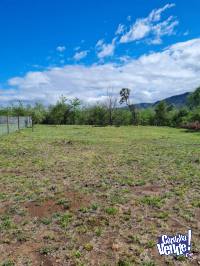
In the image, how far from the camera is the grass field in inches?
141

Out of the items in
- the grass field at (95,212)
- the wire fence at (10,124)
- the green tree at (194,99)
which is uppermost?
the green tree at (194,99)

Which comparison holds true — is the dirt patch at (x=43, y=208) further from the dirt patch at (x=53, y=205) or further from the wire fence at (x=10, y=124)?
the wire fence at (x=10, y=124)

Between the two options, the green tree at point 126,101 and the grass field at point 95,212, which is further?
the green tree at point 126,101

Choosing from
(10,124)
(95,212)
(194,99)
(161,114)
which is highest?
(194,99)

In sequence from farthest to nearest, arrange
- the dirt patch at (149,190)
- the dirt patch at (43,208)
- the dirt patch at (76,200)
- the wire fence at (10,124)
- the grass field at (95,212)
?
1. the wire fence at (10,124)
2. the dirt patch at (149,190)
3. the dirt patch at (76,200)
4. the dirt patch at (43,208)
5. the grass field at (95,212)

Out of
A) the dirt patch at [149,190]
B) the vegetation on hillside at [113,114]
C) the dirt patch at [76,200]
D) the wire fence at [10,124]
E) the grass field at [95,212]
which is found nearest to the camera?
the grass field at [95,212]

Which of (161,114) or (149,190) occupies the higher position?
(161,114)

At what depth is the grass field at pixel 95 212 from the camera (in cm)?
358

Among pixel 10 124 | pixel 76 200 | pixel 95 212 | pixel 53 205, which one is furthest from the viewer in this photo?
pixel 10 124

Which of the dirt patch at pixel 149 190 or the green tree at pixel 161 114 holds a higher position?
the green tree at pixel 161 114

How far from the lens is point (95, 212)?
4984mm

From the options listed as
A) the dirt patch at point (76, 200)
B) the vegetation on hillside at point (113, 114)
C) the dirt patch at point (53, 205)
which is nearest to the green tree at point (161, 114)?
the vegetation on hillside at point (113, 114)

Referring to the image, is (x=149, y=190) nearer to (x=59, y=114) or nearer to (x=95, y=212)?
(x=95, y=212)

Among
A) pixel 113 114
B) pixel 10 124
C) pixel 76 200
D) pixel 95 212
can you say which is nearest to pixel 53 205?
pixel 76 200
